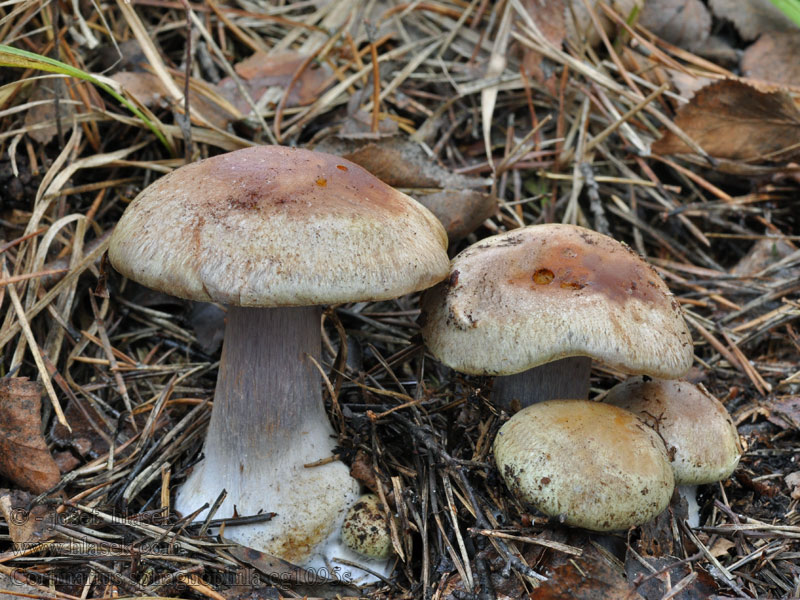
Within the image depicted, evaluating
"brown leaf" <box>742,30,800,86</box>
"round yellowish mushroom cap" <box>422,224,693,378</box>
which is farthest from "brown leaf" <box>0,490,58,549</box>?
"brown leaf" <box>742,30,800,86</box>

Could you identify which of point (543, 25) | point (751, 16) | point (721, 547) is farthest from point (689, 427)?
point (751, 16)

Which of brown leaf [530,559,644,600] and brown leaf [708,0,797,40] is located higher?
brown leaf [708,0,797,40]

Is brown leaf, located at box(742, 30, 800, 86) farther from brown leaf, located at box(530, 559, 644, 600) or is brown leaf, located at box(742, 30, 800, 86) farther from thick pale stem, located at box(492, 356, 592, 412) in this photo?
brown leaf, located at box(530, 559, 644, 600)

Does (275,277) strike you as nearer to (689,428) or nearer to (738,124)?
(689,428)

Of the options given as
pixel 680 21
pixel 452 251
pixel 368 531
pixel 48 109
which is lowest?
pixel 368 531

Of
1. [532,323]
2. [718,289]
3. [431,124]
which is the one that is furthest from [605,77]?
[532,323]

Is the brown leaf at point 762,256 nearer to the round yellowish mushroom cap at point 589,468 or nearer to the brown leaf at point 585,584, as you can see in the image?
the round yellowish mushroom cap at point 589,468
